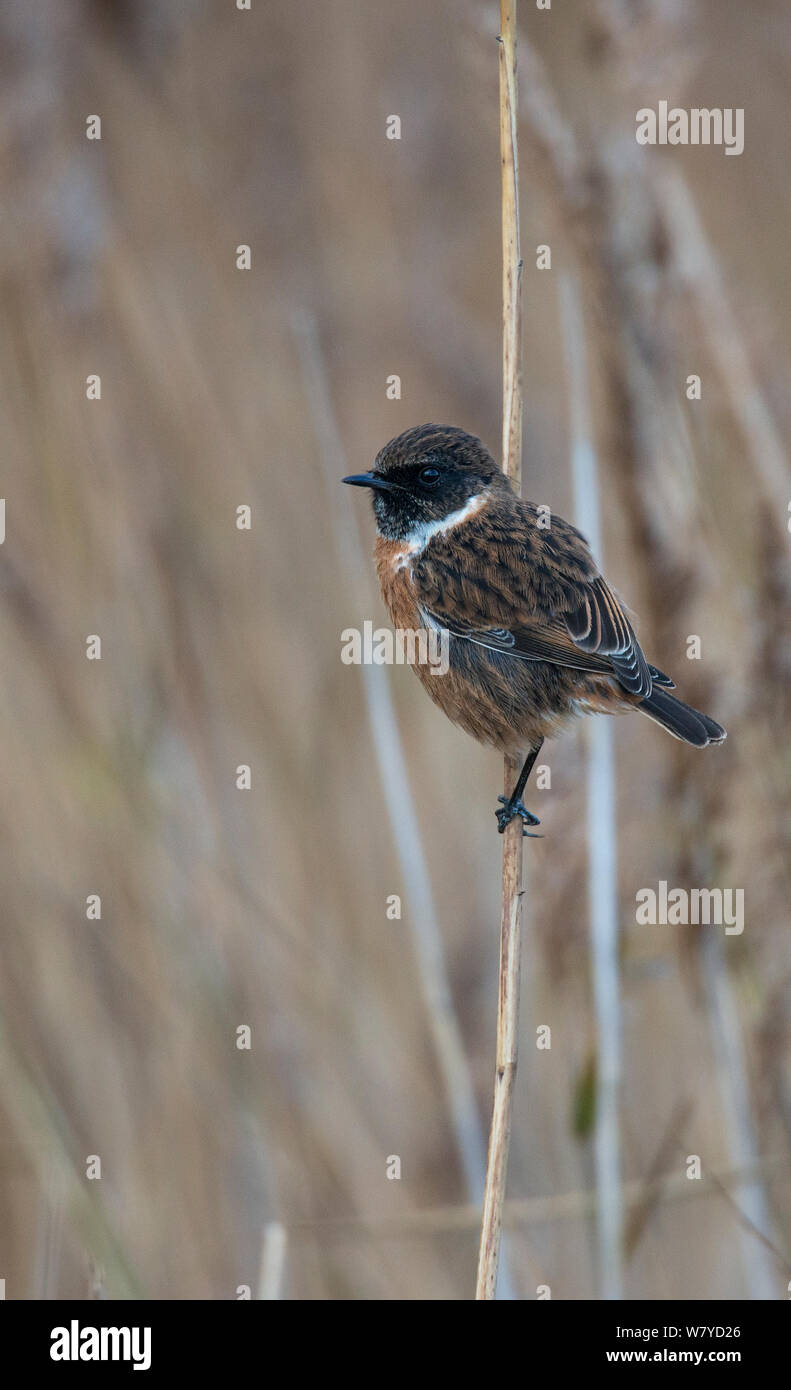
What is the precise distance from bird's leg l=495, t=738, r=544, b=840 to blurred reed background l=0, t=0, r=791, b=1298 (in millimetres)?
61

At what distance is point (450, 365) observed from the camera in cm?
410

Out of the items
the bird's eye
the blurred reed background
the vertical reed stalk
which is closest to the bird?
the bird's eye

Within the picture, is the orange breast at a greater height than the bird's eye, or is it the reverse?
the bird's eye

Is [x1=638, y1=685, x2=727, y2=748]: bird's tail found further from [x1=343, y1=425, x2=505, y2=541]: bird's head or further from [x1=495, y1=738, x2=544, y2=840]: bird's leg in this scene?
[x1=343, y1=425, x2=505, y2=541]: bird's head

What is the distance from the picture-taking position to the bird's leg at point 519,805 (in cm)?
290

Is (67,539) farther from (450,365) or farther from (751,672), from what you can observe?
(751,672)

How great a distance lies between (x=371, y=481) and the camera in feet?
9.98

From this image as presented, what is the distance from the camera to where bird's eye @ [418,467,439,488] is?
312cm

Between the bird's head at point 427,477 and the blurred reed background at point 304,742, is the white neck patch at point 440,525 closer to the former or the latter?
the bird's head at point 427,477

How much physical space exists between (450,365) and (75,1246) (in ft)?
9.04

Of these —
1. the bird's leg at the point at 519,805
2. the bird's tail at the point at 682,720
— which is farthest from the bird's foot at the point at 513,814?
the bird's tail at the point at 682,720

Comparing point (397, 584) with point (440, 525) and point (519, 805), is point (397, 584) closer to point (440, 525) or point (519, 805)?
point (440, 525)

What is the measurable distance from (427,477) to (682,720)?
2.78 feet

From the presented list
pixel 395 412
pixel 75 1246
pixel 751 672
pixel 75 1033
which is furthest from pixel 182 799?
pixel 395 412
